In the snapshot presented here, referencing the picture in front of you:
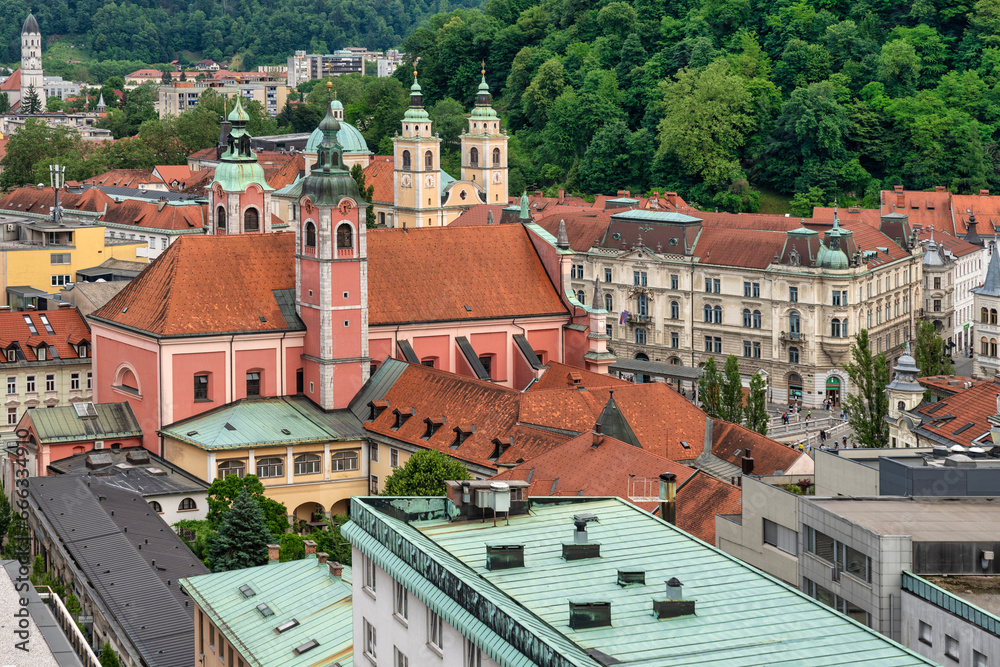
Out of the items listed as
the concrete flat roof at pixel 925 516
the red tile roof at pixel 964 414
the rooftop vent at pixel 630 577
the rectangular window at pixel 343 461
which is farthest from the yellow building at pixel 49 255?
the rooftop vent at pixel 630 577

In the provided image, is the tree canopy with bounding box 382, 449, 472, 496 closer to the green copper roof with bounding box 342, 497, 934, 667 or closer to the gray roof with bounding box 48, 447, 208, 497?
the gray roof with bounding box 48, 447, 208, 497

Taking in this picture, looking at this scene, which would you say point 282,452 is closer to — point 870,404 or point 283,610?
point 870,404

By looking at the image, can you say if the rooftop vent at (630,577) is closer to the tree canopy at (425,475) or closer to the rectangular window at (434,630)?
the rectangular window at (434,630)

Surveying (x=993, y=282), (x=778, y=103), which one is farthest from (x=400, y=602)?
(x=778, y=103)

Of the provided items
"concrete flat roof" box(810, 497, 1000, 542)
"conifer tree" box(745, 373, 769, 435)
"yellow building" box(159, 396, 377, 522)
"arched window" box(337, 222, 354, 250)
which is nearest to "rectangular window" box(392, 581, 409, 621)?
"concrete flat roof" box(810, 497, 1000, 542)

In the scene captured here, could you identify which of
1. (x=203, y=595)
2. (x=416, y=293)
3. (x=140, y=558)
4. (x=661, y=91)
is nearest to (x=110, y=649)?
(x=203, y=595)
